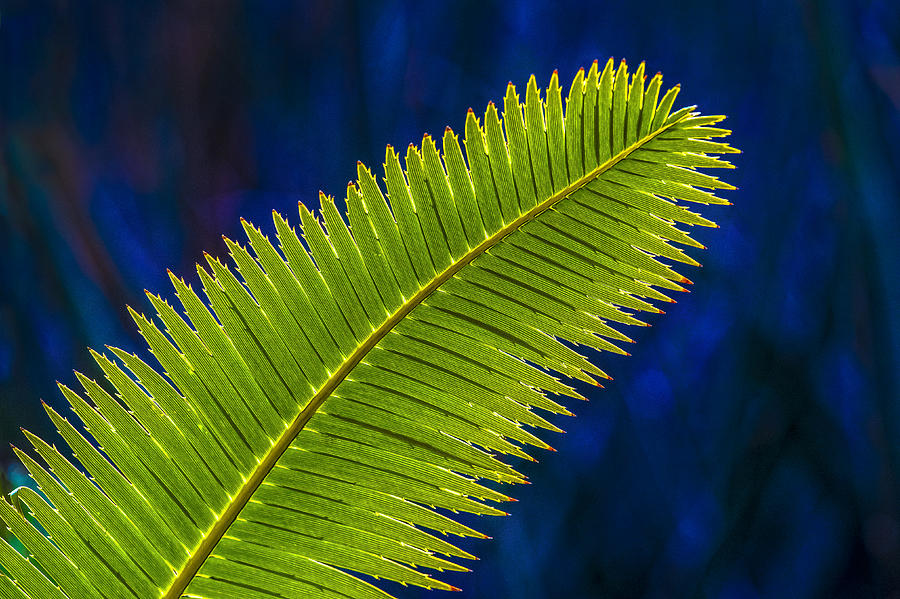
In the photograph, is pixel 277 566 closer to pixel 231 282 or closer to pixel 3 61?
pixel 231 282

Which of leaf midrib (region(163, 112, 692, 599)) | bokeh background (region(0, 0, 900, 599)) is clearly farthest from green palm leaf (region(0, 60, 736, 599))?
bokeh background (region(0, 0, 900, 599))

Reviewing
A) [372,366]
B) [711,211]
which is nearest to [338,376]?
[372,366]

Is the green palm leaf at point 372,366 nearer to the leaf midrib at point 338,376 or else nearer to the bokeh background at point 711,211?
the leaf midrib at point 338,376

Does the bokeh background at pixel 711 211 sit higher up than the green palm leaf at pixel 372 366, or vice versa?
Answer: the bokeh background at pixel 711 211

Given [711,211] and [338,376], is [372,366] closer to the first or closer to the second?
[338,376]

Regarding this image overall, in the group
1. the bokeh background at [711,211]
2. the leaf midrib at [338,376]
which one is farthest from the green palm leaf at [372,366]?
the bokeh background at [711,211]

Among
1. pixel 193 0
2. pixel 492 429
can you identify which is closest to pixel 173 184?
pixel 193 0
